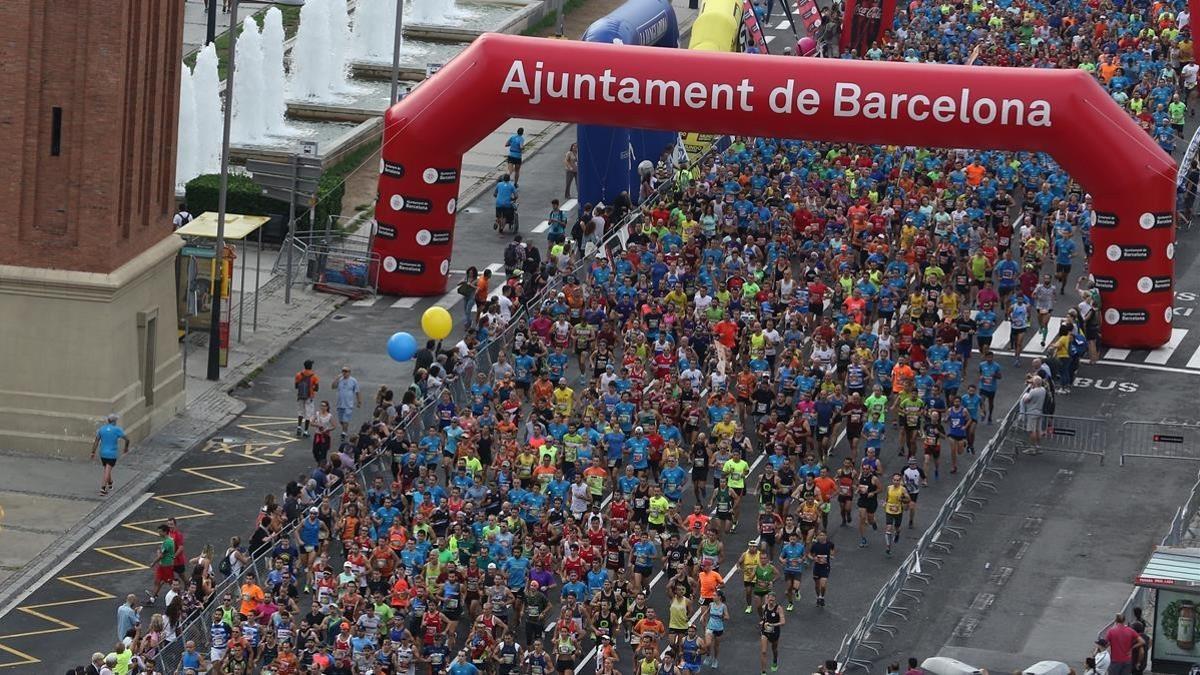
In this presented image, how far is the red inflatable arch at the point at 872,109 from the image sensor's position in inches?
2115

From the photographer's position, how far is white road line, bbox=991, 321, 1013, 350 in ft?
182

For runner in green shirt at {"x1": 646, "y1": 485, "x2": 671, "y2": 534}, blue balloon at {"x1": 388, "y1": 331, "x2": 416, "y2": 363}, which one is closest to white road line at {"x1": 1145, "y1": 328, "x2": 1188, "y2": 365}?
runner in green shirt at {"x1": 646, "y1": 485, "x2": 671, "y2": 534}

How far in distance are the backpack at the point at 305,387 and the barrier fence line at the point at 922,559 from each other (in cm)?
1146

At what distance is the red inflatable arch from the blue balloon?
6323 mm

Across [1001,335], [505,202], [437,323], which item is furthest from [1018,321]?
[505,202]

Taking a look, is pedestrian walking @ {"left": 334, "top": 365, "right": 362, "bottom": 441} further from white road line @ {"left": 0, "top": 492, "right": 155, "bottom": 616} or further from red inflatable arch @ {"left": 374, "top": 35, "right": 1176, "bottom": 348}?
red inflatable arch @ {"left": 374, "top": 35, "right": 1176, "bottom": 348}

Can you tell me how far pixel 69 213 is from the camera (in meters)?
49.2

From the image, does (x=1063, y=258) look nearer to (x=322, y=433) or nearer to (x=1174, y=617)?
(x=322, y=433)

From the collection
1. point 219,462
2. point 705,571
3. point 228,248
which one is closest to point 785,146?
point 228,248

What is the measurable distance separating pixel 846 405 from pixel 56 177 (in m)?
14.4

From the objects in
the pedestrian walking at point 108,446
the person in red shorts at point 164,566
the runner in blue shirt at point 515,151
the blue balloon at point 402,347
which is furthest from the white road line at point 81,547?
the runner in blue shirt at point 515,151

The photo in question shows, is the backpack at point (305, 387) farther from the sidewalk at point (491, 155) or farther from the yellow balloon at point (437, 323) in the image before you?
the sidewalk at point (491, 155)

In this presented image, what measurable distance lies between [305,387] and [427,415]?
8.26 ft

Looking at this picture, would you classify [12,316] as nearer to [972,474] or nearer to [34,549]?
[34,549]
